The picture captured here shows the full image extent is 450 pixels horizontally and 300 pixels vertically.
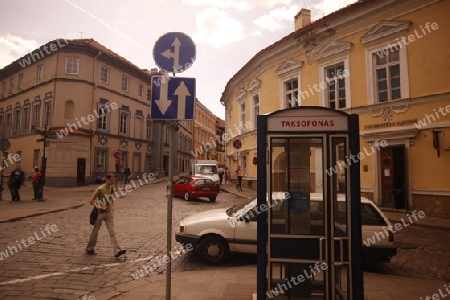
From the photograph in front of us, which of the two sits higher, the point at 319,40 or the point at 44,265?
the point at 319,40

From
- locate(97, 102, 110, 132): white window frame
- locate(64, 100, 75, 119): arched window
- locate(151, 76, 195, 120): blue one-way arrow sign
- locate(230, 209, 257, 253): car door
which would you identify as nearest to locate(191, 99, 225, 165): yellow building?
locate(97, 102, 110, 132): white window frame

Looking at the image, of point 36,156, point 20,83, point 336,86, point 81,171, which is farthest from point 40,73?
point 336,86

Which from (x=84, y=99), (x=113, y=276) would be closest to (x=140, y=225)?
(x=113, y=276)

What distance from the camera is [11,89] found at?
1361 inches

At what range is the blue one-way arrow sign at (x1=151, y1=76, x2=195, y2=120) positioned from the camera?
3.92 meters

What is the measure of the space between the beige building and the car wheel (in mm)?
17419

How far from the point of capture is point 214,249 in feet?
22.1

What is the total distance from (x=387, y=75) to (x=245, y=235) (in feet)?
37.8

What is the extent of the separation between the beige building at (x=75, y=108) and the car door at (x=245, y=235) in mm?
17645

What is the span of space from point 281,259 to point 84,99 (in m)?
28.3

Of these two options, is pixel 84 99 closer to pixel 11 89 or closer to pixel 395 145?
pixel 11 89

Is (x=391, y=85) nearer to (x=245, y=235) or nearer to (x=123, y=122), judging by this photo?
(x=245, y=235)

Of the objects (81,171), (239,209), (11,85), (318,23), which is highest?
(11,85)

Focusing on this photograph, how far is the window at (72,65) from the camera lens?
2775cm
